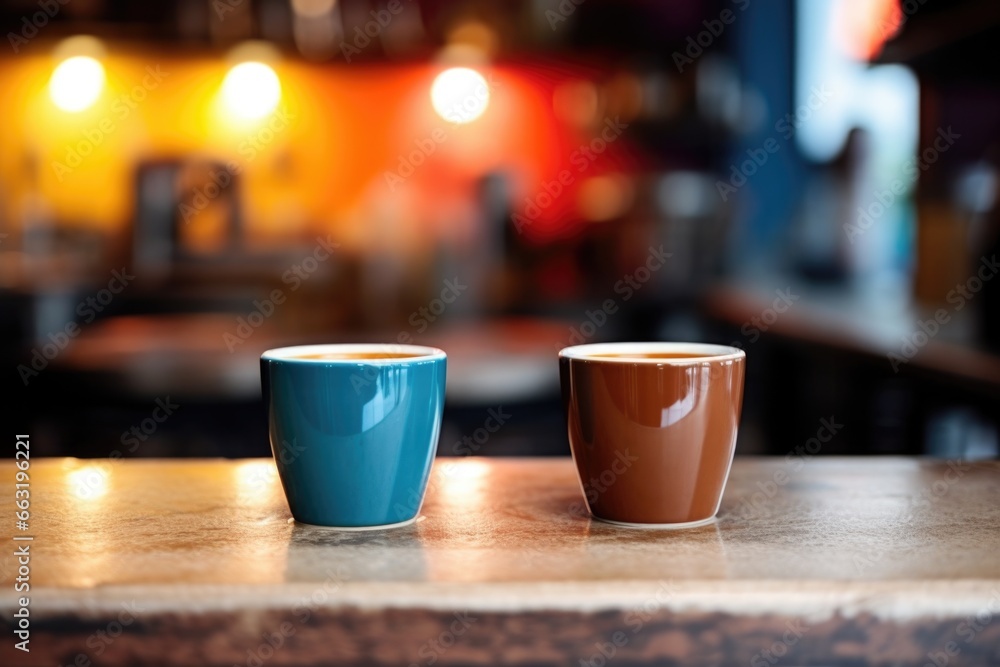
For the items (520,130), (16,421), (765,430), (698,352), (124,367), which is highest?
(520,130)

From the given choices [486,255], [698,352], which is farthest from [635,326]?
[698,352]

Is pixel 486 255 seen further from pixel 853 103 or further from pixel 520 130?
pixel 853 103

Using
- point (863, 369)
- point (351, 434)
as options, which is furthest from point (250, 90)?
point (351, 434)

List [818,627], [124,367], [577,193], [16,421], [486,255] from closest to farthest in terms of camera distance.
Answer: [818,627]
[124,367]
[16,421]
[486,255]
[577,193]

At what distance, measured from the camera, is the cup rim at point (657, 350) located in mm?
727

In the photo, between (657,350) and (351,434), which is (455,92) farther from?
(351,434)

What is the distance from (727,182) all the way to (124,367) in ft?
11.4

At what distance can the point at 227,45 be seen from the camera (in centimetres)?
450

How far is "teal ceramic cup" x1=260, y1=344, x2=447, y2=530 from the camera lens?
72 centimetres

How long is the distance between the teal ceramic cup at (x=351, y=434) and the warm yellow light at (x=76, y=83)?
4.81 m

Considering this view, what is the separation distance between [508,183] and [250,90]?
51.2 inches

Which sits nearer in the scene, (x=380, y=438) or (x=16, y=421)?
(x=380, y=438)

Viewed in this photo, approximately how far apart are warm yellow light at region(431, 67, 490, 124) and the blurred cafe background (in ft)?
0.03

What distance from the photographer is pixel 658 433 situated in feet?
2.41
